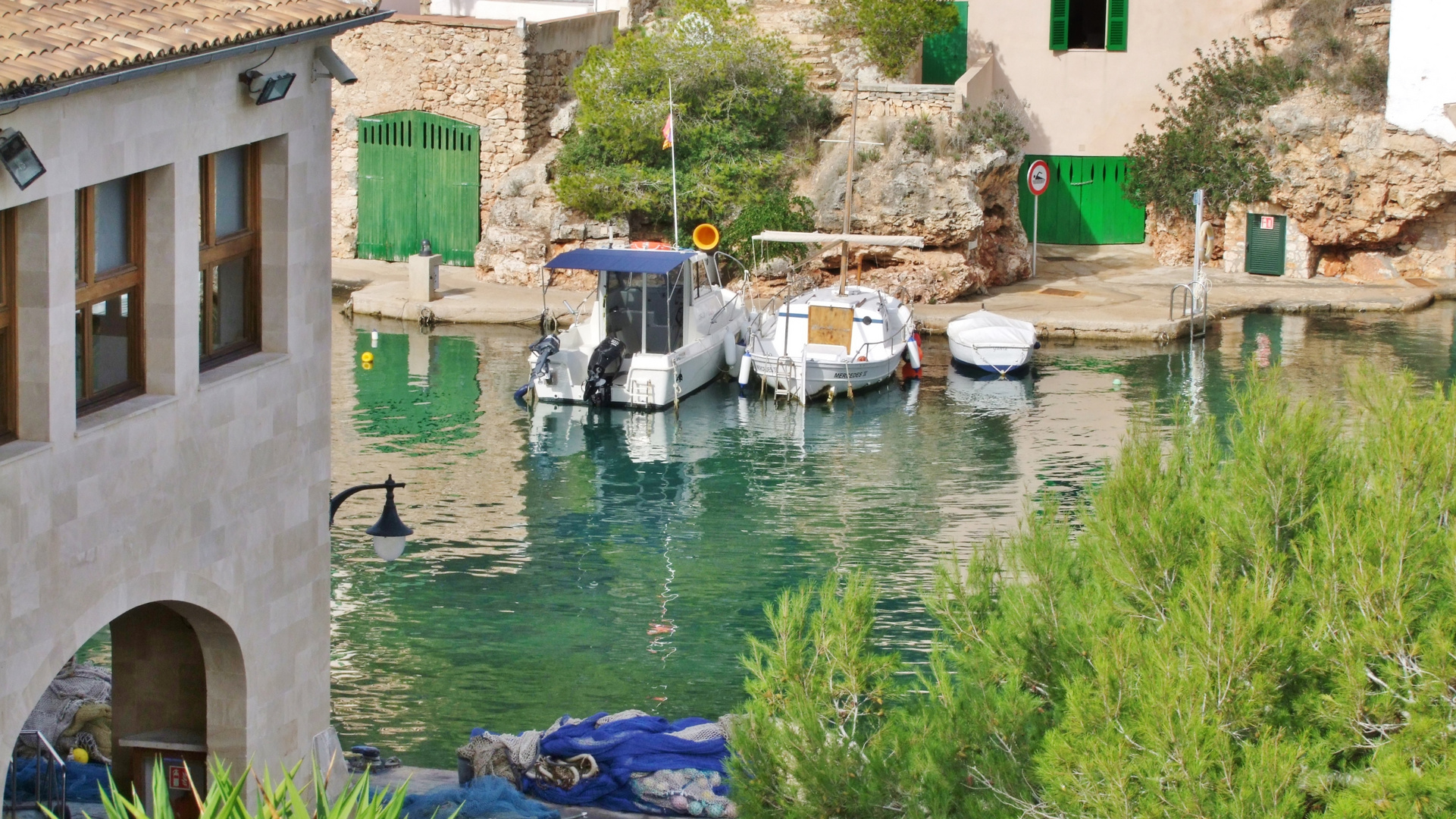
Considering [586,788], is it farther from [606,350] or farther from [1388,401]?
[606,350]

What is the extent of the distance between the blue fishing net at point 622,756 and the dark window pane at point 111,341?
4.79 meters

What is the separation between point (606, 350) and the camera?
95.9ft

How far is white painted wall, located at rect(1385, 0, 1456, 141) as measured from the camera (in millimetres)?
35875

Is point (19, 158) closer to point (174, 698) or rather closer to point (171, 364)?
point (171, 364)

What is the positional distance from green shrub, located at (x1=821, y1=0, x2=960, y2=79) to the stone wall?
18.4 ft

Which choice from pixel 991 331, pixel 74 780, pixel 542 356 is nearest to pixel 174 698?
pixel 74 780

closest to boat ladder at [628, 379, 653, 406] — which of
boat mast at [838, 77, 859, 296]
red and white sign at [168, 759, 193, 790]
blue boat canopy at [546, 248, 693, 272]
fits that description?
blue boat canopy at [546, 248, 693, 272]

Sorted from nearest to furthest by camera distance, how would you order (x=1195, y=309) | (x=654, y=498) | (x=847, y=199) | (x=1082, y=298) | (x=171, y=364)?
(x=171, y=364), (x=654, y=498), (x=847, y=199), (x=1195, y=309), (x=1082, y=298)

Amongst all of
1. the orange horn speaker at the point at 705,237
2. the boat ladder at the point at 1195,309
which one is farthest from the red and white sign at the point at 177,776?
the boat ladder at the point at 1195,309

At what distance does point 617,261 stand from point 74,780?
17406 mm

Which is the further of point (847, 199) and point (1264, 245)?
point (1264, 245)

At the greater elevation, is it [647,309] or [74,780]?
[647,309]

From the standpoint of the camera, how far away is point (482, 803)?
13.1 meters

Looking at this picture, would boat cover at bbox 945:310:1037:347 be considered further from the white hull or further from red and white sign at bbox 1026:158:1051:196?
red and white sign at bbox 1026:158:1051:196
